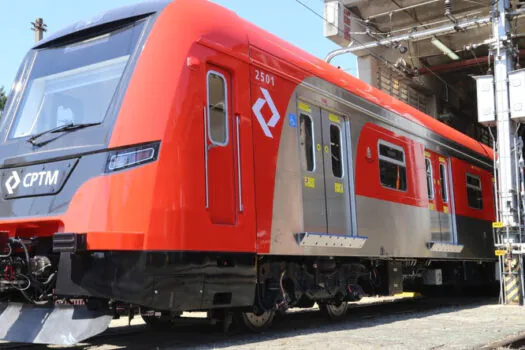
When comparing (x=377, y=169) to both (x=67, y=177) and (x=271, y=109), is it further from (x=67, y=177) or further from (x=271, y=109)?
(x=67, y=177)

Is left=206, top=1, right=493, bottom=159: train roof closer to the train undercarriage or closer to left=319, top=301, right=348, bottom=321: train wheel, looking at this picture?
the train undercarriage

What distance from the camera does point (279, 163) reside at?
6.60 m

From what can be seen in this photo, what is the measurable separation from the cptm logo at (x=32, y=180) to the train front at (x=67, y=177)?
0.03ft

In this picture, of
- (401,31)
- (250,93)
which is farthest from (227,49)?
(401,31)

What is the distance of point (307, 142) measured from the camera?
23.6 ft

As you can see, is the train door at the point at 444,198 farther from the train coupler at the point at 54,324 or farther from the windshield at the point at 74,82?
the train coupler at the point at 54,324

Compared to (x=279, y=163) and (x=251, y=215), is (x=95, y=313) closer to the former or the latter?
(x=251, y=215)

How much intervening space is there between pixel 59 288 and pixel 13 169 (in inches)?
56.9

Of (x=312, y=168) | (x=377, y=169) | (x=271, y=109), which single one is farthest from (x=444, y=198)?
(x=271, y=109)

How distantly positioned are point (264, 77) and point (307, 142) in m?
1.06

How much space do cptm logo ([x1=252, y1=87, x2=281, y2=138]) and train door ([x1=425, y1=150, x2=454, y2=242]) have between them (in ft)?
15.1

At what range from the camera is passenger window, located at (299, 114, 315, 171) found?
7.11 metres

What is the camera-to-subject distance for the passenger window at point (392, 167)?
8727 millimetres

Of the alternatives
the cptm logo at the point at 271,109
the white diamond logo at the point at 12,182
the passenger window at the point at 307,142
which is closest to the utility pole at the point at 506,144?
the passenger window at the point at 307,142
